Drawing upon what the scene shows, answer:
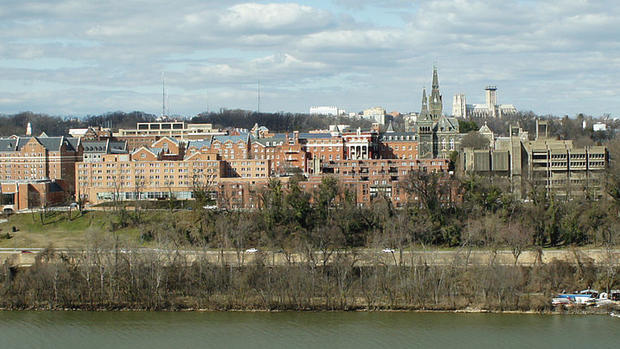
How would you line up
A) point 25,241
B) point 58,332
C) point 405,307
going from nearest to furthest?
1. point 58,332
2. point 405,307
3. point 25,241

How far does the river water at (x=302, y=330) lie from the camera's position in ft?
101

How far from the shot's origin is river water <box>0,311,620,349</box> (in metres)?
30.8

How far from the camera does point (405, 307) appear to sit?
35219 millimetres

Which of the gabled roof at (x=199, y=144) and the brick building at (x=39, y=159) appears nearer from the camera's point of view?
the brick building at (x=39, y=159)

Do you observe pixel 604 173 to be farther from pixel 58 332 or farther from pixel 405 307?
pixel 58 332

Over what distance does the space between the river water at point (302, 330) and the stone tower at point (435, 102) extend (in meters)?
43.6

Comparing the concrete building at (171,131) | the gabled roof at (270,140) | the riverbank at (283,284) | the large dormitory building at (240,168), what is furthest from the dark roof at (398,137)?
the riverbank at (283,284)

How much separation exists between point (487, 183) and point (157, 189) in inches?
880

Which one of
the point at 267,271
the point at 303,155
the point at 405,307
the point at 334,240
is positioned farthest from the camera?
the point at 303,155

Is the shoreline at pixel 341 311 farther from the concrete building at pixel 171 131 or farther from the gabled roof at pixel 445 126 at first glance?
the concrete building at pixel 171 131

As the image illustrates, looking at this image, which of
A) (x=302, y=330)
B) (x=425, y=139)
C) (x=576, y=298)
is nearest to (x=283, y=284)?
(x=302, y=330)

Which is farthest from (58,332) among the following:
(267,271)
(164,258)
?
(267,271)

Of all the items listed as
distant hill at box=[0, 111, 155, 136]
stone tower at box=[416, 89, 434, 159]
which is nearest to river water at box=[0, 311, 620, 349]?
stone tower at box=[416, 89, 434, 159]

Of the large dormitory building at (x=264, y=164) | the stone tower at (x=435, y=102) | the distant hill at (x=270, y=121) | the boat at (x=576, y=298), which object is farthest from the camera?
the distant hill at (x=270, y=121)
